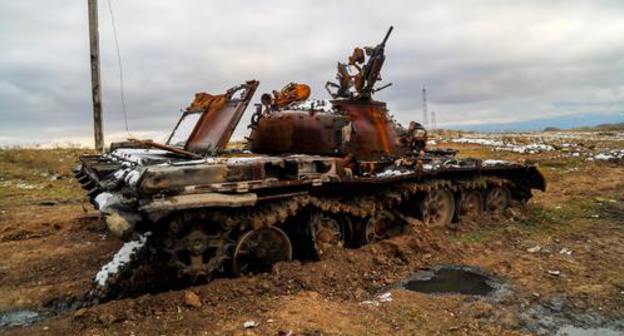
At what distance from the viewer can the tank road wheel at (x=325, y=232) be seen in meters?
7.63

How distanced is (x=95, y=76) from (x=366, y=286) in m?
9.20

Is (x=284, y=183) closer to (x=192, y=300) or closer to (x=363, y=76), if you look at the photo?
(x=192, y=300)

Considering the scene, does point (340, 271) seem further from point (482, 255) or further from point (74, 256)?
point (74, 256)

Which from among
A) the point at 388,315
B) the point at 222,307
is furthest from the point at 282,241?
the point at 388,315

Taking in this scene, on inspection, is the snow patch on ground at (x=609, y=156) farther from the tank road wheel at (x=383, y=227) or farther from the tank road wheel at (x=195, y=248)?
the tank road wheel at (x=195, y=248)

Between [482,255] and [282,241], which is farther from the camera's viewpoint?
[482,255]

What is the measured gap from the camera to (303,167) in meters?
7.23

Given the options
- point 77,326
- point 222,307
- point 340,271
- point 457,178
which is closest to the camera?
point 77,326

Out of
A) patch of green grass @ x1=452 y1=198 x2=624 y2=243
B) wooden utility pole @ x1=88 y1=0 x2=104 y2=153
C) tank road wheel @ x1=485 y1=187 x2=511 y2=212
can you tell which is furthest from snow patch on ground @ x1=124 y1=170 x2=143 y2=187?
tank road wheel @ x1=485 y1=187 x2=511 y2=212

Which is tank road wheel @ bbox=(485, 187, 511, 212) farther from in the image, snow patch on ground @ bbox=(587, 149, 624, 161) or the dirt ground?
snow patch on ground @ bbox=(587, 149, 624, 161)

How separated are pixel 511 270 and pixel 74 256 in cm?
672

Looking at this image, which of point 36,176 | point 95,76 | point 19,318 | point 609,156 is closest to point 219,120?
point 19,318

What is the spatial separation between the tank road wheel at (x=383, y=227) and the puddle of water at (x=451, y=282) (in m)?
1.51

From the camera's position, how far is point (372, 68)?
9797 mm
